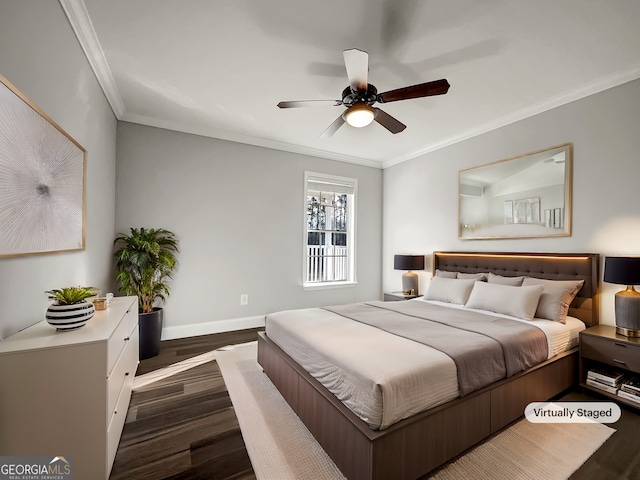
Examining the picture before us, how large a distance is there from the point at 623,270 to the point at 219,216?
14.3 ft

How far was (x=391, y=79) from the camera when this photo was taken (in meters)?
2.74

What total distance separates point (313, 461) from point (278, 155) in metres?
3.96

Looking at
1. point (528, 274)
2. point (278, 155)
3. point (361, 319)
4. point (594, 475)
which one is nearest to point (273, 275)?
point (278, 155)

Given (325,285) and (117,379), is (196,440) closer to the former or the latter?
(117,379)

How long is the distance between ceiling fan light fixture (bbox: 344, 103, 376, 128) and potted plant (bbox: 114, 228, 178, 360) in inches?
102

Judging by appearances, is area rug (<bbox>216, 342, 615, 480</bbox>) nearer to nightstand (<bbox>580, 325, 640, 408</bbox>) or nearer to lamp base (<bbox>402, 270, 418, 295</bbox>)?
nightstand (<bbox>580, 325, 640, 408</bbox>)

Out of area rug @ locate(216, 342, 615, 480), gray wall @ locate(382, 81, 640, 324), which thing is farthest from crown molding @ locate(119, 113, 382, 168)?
area rug @ locate(216, 342, 615, 480)

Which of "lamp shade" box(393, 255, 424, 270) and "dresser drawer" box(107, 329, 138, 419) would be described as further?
"lamp shade" box(393, 255, 424, 270)

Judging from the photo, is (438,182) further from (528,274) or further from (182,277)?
(182,277)

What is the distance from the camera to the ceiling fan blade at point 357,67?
6.01 ft

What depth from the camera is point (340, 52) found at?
7.77 feet

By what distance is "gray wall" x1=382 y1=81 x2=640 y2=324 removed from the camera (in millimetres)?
2611

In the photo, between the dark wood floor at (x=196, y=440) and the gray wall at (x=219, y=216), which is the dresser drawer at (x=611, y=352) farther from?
the gray wall at (x=219, y=216)

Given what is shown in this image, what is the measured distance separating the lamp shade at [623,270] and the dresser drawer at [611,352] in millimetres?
496
